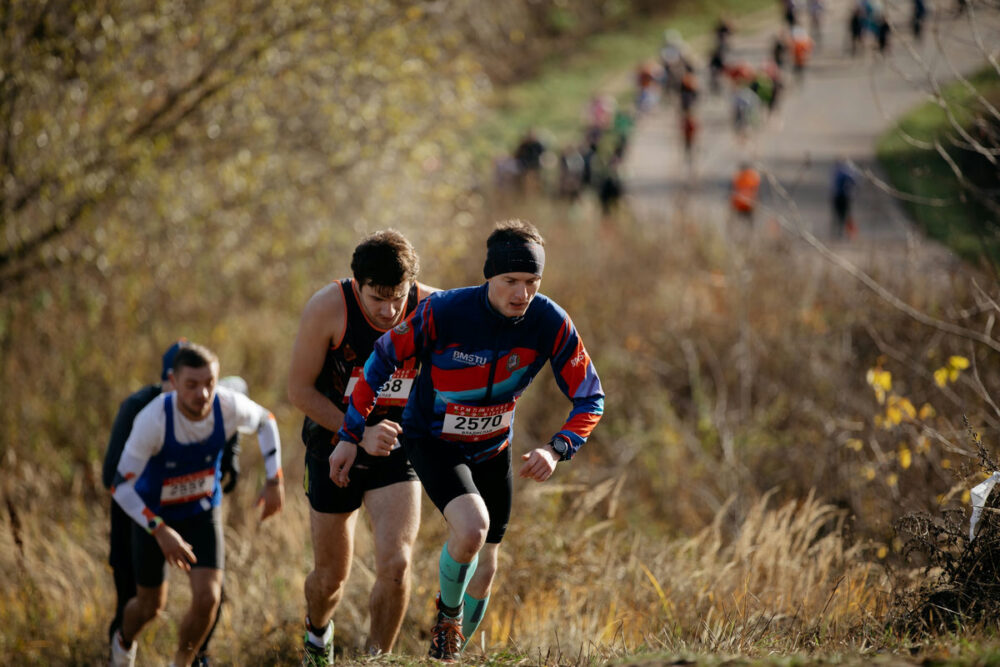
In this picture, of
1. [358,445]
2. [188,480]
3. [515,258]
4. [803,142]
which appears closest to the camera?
[515,258]

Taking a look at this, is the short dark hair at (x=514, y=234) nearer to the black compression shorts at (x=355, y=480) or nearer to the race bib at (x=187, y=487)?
the black compression shorts at (x=355, y=480)

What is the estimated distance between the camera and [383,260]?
4109 millimetres

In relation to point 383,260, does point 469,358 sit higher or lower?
lower

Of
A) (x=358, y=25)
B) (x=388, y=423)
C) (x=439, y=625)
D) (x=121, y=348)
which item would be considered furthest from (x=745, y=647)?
(x=121, y=348)

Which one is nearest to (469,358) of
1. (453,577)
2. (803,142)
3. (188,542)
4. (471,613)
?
(453,577)

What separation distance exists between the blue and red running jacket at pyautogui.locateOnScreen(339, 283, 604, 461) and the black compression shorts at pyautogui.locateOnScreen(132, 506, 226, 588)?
5.21 ft

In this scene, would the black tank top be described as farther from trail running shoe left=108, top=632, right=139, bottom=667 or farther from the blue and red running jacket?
trail running shoe left=108, top=632, right=139, bottom=667

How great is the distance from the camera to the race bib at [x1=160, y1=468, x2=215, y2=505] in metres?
5.18

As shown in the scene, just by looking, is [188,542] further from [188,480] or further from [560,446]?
[560,446]

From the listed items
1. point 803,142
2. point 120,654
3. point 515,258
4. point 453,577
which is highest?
point 803,142

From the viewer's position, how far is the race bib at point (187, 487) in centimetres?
518

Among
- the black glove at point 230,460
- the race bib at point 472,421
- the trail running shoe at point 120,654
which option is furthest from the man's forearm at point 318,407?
the trail running shoe at point 120,654

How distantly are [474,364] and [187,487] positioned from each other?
6.72ft

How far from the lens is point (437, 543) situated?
23.9 feet
